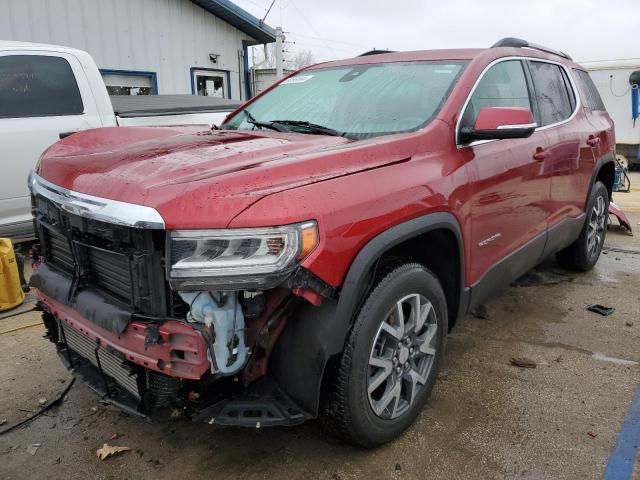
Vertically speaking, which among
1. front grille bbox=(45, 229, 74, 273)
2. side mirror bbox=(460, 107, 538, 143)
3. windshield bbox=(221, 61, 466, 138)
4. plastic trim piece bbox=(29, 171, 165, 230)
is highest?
windshield bbox=(221, 61, 466, 138)

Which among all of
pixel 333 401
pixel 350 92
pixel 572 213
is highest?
pixel 350 92

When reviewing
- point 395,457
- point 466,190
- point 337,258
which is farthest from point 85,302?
point 466,190

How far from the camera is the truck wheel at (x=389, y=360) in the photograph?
220 centimetres

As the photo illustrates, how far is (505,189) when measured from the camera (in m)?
3.10

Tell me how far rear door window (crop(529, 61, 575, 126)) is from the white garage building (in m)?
7.86

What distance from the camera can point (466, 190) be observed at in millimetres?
2744

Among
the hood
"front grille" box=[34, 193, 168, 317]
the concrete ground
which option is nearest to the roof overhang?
the concrete ground

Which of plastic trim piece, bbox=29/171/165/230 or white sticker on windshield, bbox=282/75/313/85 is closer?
plastic trim piece, bbox=29/171/165/230

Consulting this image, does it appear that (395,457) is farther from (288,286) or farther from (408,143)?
(408,143)

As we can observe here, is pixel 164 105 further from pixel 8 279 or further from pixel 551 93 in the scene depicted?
pixel 551 93

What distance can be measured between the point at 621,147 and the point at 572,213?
13.1m

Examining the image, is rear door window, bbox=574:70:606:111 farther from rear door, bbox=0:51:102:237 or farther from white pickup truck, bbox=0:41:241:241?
rear door, bbox=0:51:102:237

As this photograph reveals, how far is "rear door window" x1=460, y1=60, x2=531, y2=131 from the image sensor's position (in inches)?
117

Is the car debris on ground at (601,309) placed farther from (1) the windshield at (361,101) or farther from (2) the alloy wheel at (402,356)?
(1) the windshield at (361,101)
